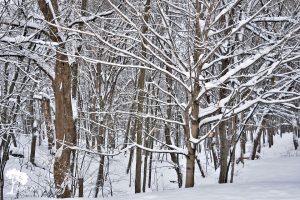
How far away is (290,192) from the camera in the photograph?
4.64 m

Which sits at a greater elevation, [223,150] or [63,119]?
[63,119]

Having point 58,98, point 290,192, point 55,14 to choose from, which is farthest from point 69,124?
point 290,192

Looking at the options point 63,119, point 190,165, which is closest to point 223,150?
point 190,165

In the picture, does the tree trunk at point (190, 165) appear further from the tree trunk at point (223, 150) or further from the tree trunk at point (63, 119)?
the tree trunk at point (223, 150)

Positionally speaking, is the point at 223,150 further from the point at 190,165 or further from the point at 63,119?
the point at 63,119

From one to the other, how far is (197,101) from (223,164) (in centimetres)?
417

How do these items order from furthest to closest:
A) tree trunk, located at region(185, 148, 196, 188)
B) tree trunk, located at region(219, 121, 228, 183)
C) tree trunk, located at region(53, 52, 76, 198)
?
tree trunk, located at region(219, 121, 228, 183) < tree trunk, located at region(53, 52, 76, 198) < tree trunk, located at region(185, 148, 196, 188)

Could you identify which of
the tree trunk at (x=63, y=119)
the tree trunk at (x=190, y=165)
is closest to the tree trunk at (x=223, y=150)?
the tree trunk at (x=190, y=165)

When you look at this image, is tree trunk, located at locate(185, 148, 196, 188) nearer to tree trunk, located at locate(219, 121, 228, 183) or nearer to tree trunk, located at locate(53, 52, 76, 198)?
tree trunk, located at locate(53, 52, 76, 198)

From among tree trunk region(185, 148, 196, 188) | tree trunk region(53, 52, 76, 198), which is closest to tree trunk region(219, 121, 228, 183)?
tree trunk region(185, 148, 196, 188)

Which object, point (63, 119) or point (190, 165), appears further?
point (63, 119)

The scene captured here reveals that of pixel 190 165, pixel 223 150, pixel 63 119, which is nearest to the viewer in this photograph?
pixel 190 165

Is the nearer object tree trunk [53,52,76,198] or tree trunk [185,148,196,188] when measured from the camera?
tree trunk [185,148,196,188]

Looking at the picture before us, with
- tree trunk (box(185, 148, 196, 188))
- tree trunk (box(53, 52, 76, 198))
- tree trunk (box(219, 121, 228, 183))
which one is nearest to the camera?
tree trunk (box(185, 148, 196, 188))
